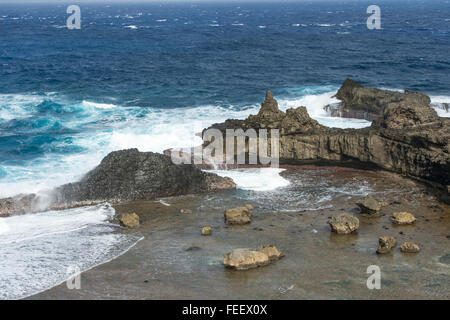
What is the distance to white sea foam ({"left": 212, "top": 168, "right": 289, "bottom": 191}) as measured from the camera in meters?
23.8

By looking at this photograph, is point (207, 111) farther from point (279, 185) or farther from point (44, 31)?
point (44, 31)

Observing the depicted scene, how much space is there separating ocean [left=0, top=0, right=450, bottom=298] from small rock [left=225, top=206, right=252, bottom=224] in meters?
3.77

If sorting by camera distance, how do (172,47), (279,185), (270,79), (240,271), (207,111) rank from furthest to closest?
(172,47)
(270,79)
(207,111)
(279,185)
(240,271)

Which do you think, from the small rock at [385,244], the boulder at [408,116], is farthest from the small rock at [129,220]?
the boulder at [408,116]

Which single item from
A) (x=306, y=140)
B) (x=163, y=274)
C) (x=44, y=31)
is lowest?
(x=163, y=274)

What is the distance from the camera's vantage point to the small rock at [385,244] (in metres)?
16.8

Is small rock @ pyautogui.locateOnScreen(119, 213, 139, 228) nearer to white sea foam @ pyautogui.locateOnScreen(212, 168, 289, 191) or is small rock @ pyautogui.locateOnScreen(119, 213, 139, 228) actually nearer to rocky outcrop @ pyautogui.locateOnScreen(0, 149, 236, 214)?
rocky outcrop @ pyautogui.locateOnScreen(0, 149, 236, 214)

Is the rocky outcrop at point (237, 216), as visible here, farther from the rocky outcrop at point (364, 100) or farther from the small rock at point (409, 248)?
the rocky outcrop at point (364, 100)

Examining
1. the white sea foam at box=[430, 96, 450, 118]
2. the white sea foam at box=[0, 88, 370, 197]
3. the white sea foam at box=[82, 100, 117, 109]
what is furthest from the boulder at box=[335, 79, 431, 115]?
the white sea foam at box=[82, 100, 117, 109]

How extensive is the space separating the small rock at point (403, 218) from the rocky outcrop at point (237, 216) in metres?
5.12

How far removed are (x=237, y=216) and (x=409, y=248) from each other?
584cm

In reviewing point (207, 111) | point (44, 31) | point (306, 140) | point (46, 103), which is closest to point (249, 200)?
point (306, 140)

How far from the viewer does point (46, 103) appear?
137 feet

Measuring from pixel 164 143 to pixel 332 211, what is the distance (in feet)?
43.1
